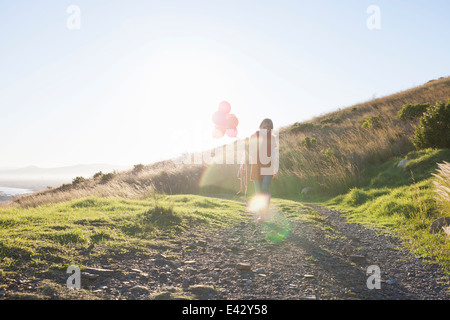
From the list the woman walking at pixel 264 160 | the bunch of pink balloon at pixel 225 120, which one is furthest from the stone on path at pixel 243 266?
the bunch of pink balloon at pixel 225 120

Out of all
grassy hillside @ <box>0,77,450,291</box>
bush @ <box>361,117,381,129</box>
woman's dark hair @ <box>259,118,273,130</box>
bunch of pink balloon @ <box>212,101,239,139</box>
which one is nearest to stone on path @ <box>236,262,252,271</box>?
grassy hillside @ <box>0,77,450,291</box>

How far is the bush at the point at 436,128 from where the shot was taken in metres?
10.3

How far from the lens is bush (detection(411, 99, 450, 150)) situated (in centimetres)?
1030

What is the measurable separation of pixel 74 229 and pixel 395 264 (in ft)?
19.4

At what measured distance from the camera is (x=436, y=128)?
1060 centimetres

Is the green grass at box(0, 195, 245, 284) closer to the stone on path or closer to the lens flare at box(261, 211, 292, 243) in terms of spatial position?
the lens flare at box(261, 211, 292, 243)

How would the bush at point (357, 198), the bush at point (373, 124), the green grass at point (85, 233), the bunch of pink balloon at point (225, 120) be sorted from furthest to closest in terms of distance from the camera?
1. the bush at point (373, 124)
2. the bunch of pink balloon at point (225, 120)
3. the bush at point (357, 198)
4. the green grass at point (85, 233)

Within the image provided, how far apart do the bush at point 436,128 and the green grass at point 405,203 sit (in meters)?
0.53

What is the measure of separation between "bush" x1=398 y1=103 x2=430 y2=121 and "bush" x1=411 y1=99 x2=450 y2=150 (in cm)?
542

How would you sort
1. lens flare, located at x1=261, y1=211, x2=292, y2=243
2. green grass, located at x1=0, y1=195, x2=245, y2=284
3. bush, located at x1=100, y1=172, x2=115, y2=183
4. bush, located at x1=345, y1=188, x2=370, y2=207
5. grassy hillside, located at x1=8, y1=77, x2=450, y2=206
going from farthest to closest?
bush, located at x1=100, y1=172, x2=115, y2=183 < grassy hillside, located at x1=8, y1=77, x2=450, y2=206 < bush, located at x1=345, y1=188, x2=370, y2=207 < lens flare, located at x1=261, y1=211, x2=292, y2=243 < green grass, located at x1=0, y1=195, x2=245, y2=284

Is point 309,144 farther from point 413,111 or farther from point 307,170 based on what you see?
point 413,111

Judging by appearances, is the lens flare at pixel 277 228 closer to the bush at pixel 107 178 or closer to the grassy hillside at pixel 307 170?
the grassy hillside at pixel 307 170
